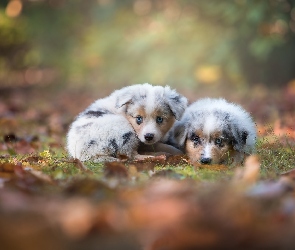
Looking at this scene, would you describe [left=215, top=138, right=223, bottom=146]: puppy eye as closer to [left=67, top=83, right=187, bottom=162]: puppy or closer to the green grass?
the green grass

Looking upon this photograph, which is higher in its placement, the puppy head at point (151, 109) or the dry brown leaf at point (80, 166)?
the puppy head at point (151, 109)

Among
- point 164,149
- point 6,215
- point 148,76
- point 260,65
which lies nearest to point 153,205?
point 6,215

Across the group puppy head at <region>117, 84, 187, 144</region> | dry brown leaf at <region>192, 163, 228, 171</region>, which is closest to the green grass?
dry brown leaf at <region>192, 163, 228, 171</region>

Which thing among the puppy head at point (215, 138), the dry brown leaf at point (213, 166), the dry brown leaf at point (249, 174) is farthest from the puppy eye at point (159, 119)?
the dry brown leaf at point (249, 174)

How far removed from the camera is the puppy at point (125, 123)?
17.6 ft

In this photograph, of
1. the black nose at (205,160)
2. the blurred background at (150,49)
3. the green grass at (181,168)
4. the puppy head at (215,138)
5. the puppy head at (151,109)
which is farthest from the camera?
the blurred background at (150,49)

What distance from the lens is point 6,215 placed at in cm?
227

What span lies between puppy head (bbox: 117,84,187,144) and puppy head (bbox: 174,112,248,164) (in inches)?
15.0

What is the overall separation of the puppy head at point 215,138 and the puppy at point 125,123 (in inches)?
16.0

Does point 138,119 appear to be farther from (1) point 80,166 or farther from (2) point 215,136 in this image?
(1) point 80,166

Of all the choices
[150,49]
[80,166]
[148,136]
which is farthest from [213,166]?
[150,49]

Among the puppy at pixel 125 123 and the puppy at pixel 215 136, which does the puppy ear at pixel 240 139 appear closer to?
the puppy at pixel 215 136

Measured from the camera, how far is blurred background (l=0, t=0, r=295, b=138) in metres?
12.8

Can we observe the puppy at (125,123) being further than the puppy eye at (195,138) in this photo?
Yes
